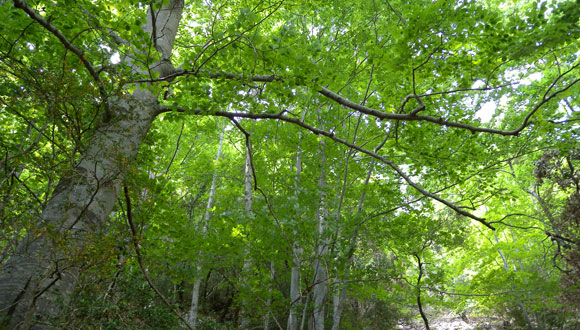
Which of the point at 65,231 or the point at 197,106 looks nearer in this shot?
the point at 65,231

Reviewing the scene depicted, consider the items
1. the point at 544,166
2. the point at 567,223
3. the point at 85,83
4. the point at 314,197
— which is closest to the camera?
the point at 85,83

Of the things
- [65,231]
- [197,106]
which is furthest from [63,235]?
[197,106]

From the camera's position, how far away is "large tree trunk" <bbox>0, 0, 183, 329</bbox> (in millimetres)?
1800

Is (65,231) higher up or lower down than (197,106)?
lower down

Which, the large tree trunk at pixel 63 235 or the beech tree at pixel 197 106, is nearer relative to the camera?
the large tree trunk at pixel 63 235

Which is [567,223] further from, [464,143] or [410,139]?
[410,139]

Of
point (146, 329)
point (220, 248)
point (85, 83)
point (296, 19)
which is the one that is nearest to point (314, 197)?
point (220, 248)

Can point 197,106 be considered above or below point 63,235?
above

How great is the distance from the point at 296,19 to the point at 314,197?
427 cm

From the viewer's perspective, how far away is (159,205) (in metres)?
3.69

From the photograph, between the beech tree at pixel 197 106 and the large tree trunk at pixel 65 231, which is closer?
the large tree trunk at pixel 65 231

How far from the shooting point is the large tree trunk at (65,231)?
5.90 feet

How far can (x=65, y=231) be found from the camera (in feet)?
6.53

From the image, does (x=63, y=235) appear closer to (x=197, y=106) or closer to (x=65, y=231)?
(x=65, y=231)
